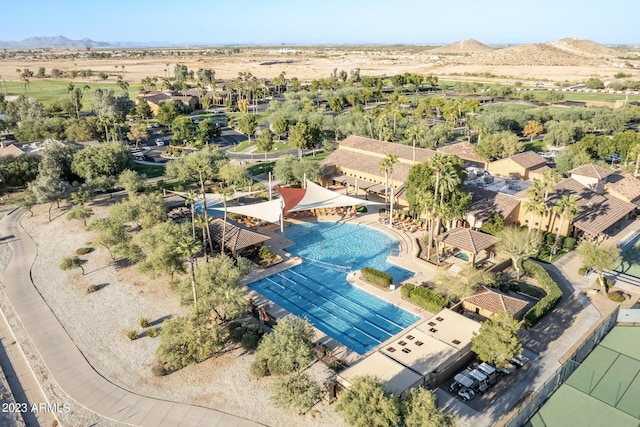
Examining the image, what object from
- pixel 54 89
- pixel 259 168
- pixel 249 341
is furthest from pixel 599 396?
pixel 54 89

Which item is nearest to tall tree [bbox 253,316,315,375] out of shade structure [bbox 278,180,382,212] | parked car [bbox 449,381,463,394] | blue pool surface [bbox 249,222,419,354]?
blue pool surface [bbox 249,222,419,354]

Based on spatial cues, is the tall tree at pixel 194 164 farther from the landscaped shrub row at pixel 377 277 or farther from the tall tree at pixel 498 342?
the tall tree at pixel 498 342

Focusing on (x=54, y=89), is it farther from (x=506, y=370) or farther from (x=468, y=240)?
(x=506, y=370)

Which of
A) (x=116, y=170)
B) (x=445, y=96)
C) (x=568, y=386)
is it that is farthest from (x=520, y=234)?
(x=445, y=96)

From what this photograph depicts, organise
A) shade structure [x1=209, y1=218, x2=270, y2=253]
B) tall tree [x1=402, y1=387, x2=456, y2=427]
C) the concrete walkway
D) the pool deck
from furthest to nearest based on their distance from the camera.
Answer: shade structure [x1=209, y1=218, x2=270, y2=253], the pool deck, the concrete walkway, tall tree [x1=402, y1=387, x2=456, y2=427]

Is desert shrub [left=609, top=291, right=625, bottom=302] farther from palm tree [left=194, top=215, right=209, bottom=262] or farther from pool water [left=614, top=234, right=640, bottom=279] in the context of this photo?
palm tree [left=194, top=215, right=209, bottom=262]

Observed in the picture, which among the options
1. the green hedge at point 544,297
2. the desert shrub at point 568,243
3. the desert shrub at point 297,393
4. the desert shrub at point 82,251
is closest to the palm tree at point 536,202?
the green hedge at point 544,297

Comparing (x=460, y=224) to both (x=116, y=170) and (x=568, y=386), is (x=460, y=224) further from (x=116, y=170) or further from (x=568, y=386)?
(x=116, y=170)
